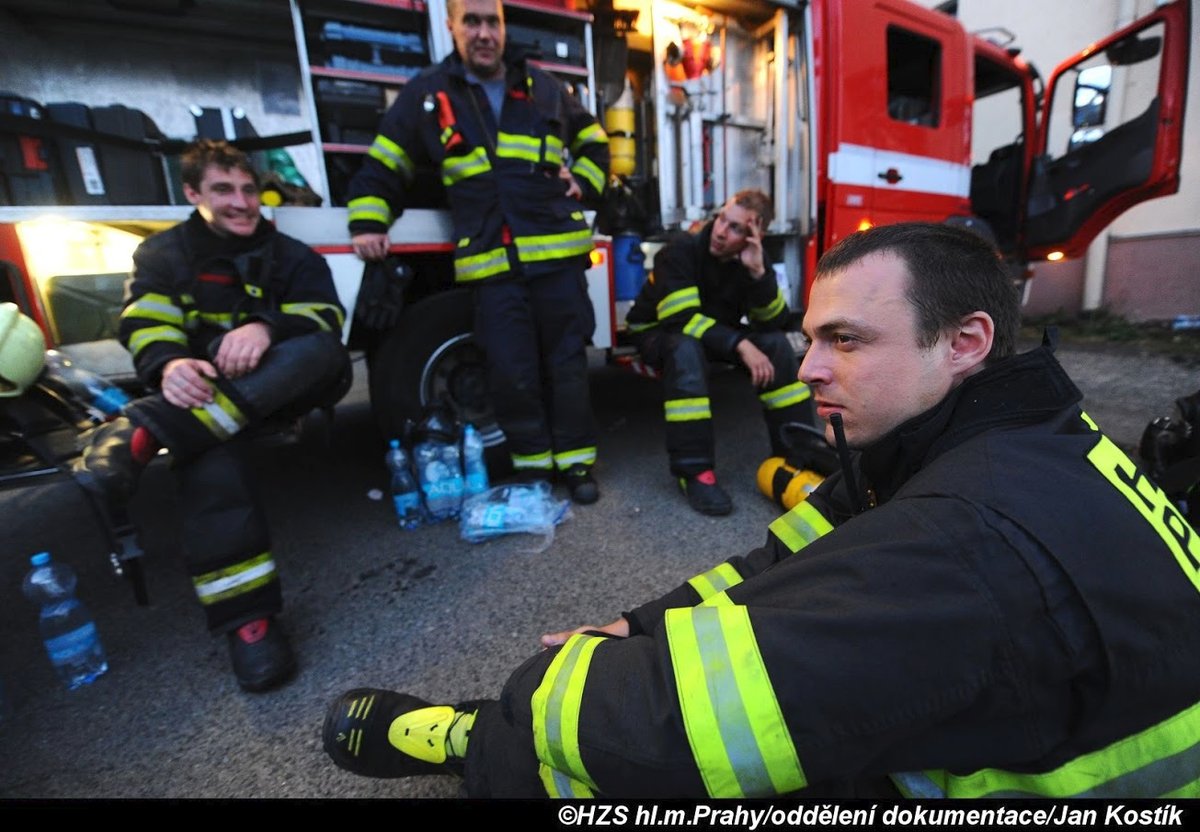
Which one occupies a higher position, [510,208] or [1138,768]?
[510,208]

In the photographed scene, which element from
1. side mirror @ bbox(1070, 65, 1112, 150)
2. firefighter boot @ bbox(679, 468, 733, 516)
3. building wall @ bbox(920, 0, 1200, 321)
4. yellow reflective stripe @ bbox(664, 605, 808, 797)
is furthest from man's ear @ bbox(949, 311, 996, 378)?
building wall @ bbox(920, 0, 1200, 321)

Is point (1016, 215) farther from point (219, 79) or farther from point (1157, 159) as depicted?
point (219, 79)

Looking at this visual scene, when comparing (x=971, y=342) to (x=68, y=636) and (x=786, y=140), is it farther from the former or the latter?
(x=786, y=140)

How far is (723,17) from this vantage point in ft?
12.3

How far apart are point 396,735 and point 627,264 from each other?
2.81 m

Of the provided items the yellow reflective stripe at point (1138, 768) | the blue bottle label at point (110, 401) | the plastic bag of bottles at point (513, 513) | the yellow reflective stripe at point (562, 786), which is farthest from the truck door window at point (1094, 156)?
the blue bottle label at point (110, 401)

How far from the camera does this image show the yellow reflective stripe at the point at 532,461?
9.12 ft

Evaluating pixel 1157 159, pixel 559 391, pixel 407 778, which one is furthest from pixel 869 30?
pixel 407 778

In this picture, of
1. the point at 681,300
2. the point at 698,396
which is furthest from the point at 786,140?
the point at 698,396

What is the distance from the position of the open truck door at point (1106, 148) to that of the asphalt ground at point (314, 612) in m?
2.12

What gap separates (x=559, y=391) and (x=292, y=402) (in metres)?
1.16

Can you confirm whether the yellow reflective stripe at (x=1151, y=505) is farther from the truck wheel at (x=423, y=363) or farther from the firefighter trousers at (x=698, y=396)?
the truck wheel at (x=423, y=363)

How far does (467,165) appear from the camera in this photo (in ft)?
8.44

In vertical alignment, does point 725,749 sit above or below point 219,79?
below
